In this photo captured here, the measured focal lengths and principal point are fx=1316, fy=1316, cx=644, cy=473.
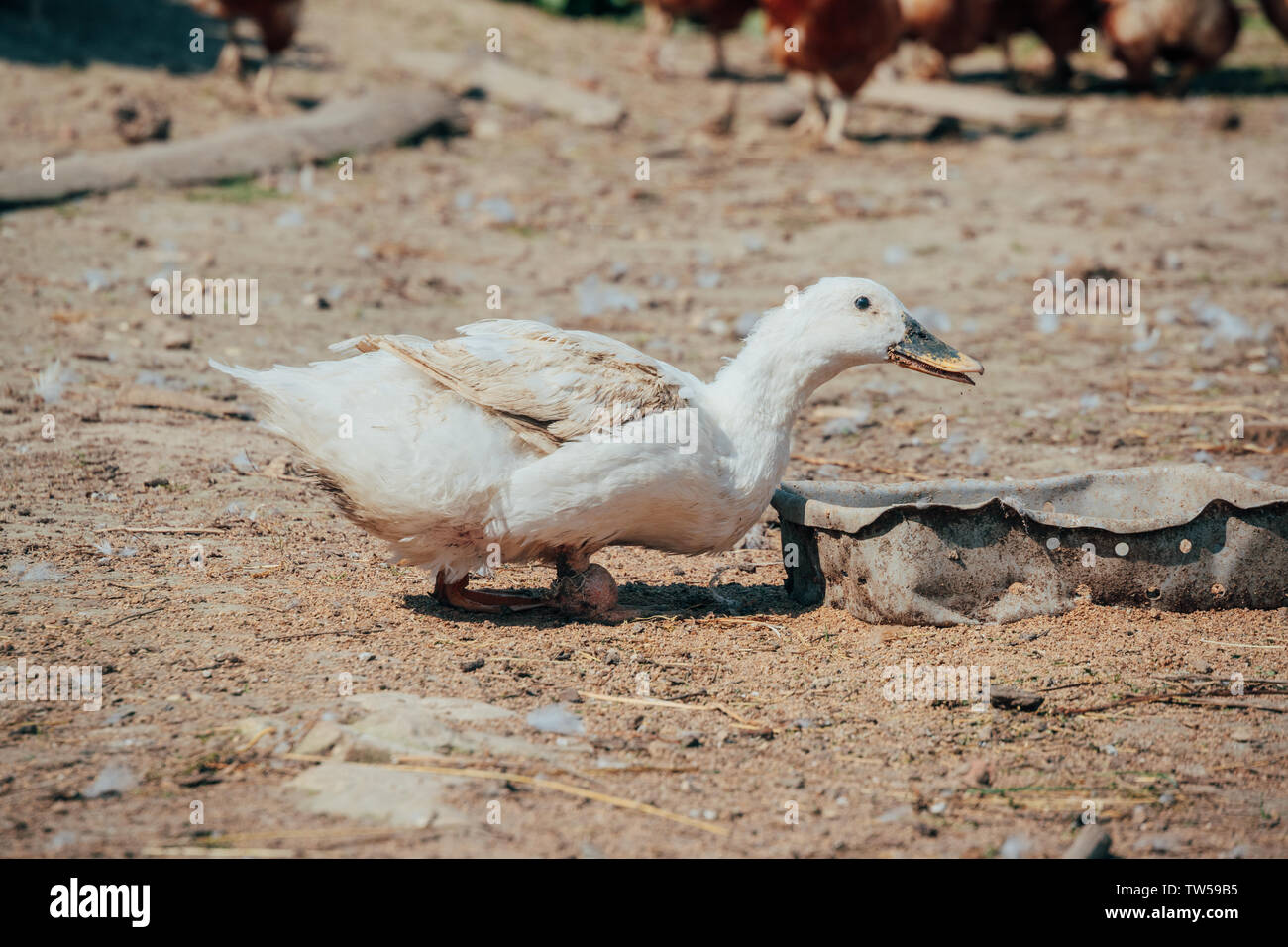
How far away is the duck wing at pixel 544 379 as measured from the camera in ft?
13.9

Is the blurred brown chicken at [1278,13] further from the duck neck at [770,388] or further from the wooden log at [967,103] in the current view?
the duck neck at [770,388]

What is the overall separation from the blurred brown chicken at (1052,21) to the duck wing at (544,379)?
12.5 meters

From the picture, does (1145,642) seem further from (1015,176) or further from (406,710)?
(1015,176)

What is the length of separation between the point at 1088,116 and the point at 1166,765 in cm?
1221

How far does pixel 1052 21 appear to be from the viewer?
15.1m

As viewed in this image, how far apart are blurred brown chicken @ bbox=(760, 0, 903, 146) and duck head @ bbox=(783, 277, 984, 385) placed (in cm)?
837

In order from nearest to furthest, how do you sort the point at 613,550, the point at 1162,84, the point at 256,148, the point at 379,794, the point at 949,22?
the point at 379,794 → the point at 613,550 → the point at 256,148 → the point at 949,22 → the point at 1162,84

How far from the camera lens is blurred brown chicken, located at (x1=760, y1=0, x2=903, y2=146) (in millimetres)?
12289

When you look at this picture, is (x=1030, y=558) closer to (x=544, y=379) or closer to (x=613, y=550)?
(x=544, y=379)

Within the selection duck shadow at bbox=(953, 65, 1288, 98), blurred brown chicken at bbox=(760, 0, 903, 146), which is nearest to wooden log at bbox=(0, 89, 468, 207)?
blurred brown chicken at bbox=(760, 0, 903, 146)

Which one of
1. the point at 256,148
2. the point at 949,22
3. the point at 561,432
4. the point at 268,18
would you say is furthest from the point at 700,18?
the point at 561,432

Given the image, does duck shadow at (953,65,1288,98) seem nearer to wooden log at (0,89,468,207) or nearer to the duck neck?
wooden log at (0,89,468,207)

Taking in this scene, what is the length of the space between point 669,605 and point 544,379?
1.06m

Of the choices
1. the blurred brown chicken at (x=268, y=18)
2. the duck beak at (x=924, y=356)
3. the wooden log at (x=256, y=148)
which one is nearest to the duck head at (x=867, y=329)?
the duck beak at (x=924, y=356)
